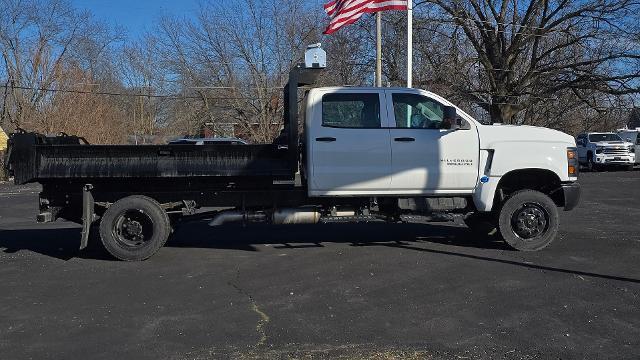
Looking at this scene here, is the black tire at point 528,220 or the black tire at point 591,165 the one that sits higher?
the black tire at point 591,165

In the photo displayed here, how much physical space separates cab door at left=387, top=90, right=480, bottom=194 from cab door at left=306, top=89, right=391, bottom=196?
0.14 meters

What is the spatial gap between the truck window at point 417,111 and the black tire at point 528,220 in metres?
1.57

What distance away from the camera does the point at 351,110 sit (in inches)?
311

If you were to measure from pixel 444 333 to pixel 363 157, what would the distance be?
334 centimetres

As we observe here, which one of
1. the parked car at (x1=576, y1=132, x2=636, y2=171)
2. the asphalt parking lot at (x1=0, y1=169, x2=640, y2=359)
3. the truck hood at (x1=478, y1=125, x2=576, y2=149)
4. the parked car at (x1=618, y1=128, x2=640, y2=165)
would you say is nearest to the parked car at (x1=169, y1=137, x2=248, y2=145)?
the asphalt parking lot at (x1=0, y1=169, x2=640, y2=359)

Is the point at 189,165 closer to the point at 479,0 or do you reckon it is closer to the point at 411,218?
the point at 411,218

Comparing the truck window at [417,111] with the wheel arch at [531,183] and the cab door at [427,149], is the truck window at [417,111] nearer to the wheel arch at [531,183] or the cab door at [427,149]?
the cab door at [427,149]

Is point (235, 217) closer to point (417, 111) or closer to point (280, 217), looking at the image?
point (280, 217)

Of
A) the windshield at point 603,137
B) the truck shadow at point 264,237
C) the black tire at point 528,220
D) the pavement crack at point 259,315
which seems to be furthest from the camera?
the windshield at point 603,137

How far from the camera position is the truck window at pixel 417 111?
789 cm

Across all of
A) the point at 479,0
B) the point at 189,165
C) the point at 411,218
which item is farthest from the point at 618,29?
the point at 189,165

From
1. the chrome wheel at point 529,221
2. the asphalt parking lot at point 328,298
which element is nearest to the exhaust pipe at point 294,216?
the asphalt parking lot at point 328,298

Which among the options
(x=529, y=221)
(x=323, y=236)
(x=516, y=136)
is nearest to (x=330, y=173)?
(x=323, y=236)

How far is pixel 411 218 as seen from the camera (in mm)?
8180
